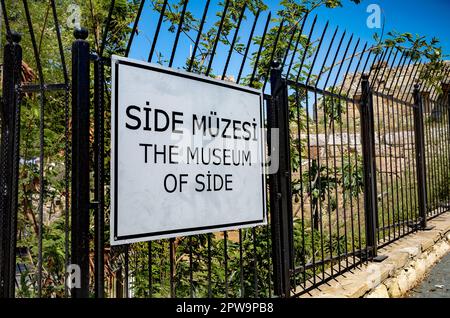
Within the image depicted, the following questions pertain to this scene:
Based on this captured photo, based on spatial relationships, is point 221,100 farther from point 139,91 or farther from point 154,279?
point 154,279

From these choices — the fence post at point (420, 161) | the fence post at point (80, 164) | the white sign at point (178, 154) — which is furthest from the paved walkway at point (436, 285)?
the fence post at point (80, 164)

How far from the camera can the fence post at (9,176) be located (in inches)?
70.4

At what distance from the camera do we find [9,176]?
1.82 meters

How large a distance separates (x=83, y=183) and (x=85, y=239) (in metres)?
0.24

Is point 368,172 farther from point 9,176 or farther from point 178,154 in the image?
point 9,176

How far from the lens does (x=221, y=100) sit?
208cm

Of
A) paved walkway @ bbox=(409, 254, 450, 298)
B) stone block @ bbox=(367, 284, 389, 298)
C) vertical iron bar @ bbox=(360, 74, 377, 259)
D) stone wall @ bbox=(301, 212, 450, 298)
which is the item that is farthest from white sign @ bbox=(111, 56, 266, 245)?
paved walkway @ bbox=(409, 254, 450, 298)

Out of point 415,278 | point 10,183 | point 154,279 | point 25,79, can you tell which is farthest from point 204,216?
point 415,278

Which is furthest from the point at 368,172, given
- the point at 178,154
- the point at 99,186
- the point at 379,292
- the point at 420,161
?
the point at 99,186

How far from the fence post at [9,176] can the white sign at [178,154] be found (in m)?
0.59

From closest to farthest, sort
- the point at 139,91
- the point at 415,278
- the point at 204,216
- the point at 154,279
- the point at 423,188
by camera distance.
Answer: the point at 139,91 → the point at 204,216 → the point at 154,279 → the point at 415,278 → the point at 423,188

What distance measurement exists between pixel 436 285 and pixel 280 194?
234cm

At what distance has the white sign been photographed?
1.65 m
